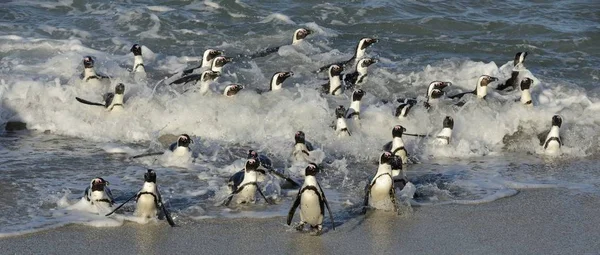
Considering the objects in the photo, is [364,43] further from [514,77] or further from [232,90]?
[232,90]

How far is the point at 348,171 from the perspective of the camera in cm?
1086

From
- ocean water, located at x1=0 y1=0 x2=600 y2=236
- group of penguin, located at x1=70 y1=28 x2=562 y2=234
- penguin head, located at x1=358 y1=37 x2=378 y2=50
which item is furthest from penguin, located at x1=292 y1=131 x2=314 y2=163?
penguin head, located at x1=358 y1=37 x2=378 y2=50

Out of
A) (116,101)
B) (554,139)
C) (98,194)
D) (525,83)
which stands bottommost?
(116,101)

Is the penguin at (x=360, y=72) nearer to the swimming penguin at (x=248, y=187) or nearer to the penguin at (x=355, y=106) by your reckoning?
the penguin at (x=355, y=106)

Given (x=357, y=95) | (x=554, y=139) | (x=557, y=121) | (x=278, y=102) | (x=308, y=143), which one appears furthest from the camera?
(x=278, y=102)

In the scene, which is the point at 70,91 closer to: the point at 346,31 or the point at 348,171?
the point at 348,171

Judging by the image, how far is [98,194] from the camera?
29.5 feet

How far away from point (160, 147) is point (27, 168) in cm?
176

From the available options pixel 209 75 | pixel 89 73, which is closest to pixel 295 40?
pixel 209 75

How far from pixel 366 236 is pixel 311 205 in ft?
1.64

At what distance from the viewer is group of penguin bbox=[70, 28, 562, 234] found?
345 inches

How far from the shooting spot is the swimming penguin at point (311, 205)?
856 cm

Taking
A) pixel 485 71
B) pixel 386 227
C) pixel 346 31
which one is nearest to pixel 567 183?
pixel 386 227

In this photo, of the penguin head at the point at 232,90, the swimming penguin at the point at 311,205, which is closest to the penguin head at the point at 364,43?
the penguin head at the point at 232,90
